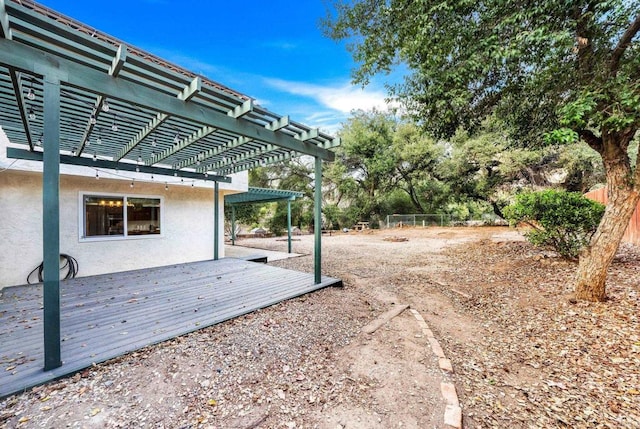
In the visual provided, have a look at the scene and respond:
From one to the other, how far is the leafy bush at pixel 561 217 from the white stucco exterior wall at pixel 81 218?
7.57m

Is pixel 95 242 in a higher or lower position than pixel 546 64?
lower

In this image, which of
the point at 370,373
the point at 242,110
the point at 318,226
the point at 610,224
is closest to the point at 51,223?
the point at 242,110

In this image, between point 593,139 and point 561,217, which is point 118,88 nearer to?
point 593,139

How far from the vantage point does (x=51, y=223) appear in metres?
2.20

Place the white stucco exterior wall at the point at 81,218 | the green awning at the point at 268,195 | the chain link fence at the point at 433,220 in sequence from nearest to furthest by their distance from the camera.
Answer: the white stucco exterior wall at the point at 81,218
the green awning at the point at 268,195
the chain link fence at the point at 433,220

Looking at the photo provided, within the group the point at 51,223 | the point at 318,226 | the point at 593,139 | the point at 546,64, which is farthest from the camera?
the point at 318,226

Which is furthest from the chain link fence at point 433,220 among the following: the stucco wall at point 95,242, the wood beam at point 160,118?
the wood beam at point 160,118

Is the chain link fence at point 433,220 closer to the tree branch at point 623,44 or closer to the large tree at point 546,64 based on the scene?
the large tree at point 546,64

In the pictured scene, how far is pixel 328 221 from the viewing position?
20672 mm

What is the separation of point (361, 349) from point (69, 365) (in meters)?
2.67

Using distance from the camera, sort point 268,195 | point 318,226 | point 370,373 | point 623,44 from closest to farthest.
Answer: point 370,373, point 623,44, point 318,226, point 268,195

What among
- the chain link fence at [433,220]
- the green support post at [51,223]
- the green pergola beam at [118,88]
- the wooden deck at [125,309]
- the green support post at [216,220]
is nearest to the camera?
the green pergola beam at [118,88]

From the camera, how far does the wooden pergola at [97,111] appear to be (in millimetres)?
2137

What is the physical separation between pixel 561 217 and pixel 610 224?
7.06 ft
